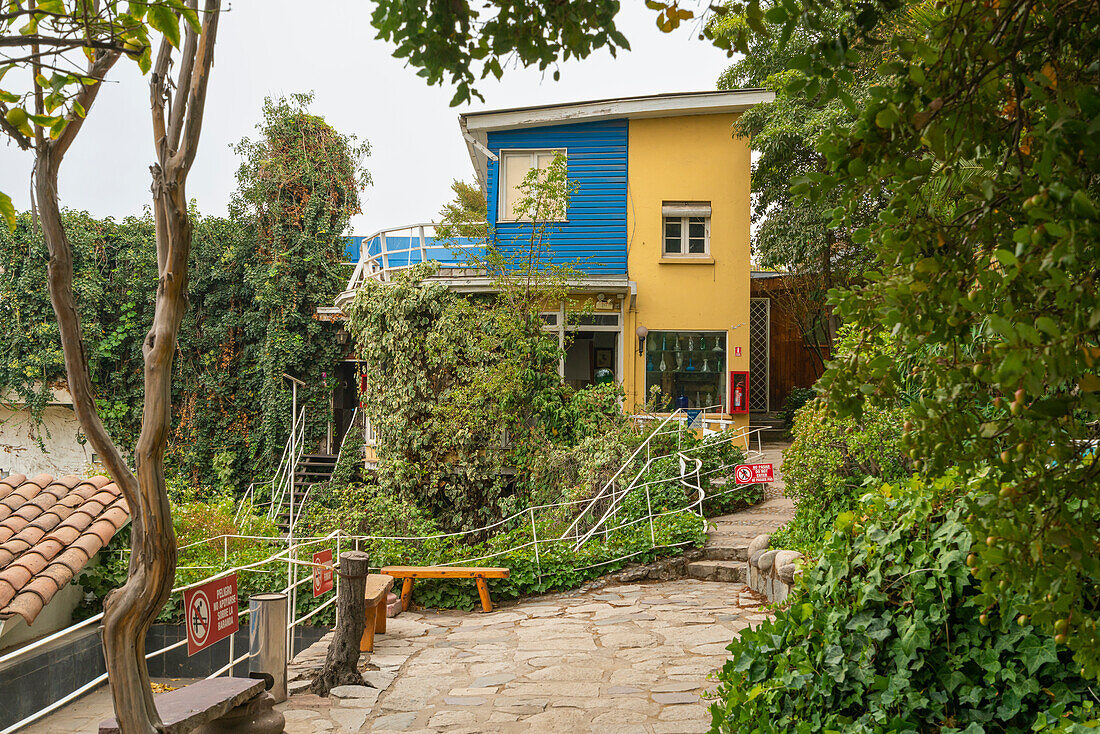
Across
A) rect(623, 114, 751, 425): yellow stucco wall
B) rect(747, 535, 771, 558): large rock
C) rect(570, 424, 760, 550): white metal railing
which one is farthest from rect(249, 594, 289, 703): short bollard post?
rect(623, 114, 751, 425): yellow stucco wall

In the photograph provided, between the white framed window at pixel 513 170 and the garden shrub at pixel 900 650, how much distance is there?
1180 cm

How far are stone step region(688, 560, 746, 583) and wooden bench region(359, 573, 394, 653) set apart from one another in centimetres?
360

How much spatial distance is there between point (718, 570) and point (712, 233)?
7571 millimetres

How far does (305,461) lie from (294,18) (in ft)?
49.0

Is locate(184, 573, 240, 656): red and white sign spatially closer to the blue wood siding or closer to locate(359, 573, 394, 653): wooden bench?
locate(359, 573, 394, 653): wooden bench

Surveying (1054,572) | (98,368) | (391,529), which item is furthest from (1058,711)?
(98,368)

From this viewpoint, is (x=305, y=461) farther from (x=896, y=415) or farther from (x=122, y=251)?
(x=896, y=415)

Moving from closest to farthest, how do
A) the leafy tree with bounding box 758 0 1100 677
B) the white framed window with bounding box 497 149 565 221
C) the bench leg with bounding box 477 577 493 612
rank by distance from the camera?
the leafy tree with bounding box 758 0 1100 677, the bench leg with bounding box 477 577 493 612, the white framed window with bounding box 497 149 565 221

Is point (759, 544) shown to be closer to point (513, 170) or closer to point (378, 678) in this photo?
point (378, 678)

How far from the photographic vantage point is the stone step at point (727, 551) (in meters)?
9.30

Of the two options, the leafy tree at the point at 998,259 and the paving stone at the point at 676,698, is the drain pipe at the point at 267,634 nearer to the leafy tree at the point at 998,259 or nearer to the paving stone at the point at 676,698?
the paving stone at the point at 676,698

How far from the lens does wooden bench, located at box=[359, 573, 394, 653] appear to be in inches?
271

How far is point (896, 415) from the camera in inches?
295

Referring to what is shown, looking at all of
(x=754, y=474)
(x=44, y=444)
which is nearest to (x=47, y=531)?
(x=754, y=474)
